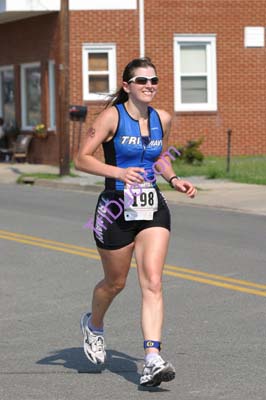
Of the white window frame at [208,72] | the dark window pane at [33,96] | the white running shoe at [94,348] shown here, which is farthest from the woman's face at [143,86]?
the dark window pane at [33,96]

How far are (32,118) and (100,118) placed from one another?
23.2 metres

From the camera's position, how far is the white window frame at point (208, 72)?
27.5 metres

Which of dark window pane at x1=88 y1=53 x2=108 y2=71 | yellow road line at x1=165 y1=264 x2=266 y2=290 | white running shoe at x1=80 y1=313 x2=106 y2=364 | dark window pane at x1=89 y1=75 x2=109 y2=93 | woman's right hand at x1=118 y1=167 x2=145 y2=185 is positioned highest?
dark window pane at x1=88 y1=53 x2=108 y2=71

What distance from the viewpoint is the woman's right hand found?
20.8ft

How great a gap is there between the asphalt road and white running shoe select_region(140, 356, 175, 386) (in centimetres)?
9

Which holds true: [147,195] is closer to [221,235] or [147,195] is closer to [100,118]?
[100,118]


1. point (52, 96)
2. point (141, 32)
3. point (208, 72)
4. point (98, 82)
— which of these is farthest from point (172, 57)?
point (52, 96)

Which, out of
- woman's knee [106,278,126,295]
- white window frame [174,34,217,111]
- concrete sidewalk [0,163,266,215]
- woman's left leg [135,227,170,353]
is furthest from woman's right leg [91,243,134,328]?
white window frame [174,34,217,111]

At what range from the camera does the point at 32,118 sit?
2964 cm

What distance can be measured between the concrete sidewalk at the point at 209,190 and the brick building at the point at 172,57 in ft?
9.38

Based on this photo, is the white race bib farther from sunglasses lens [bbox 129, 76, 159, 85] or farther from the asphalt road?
the asphalt road

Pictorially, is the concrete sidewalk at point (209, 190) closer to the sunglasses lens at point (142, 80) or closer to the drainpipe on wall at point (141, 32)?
the drainpipe on wall at point (141, 32)

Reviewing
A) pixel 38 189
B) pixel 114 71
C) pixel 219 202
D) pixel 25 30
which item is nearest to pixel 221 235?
pixel 219 202

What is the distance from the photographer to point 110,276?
22.2 feet
